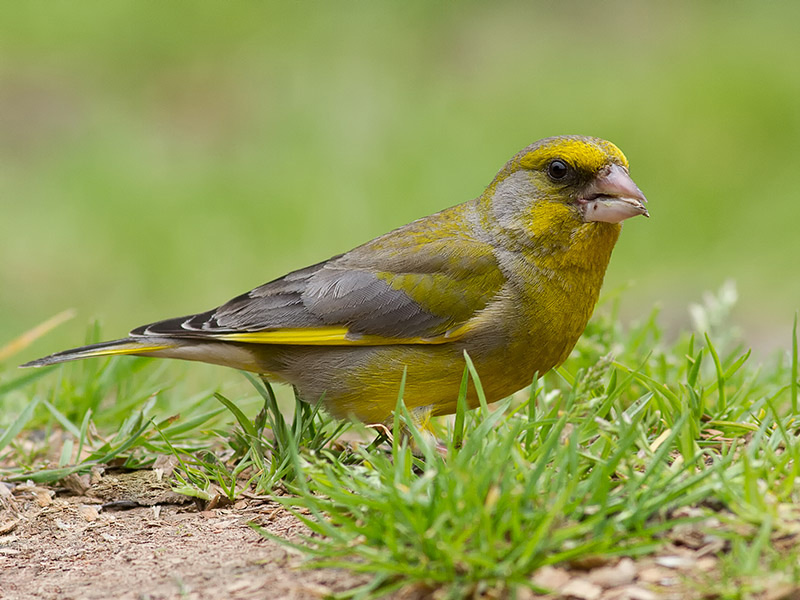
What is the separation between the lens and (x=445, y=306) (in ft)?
14.7

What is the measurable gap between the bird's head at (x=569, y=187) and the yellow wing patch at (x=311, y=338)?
0.77m

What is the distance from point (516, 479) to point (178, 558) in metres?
1.18

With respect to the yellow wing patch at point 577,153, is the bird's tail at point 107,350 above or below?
below

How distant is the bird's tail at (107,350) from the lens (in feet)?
15.3

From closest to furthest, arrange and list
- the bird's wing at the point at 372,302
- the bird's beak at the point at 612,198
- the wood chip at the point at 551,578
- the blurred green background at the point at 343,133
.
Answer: the wood chip at the point at 551,578 < the bird's beak at the point at 612,198 < the bird's wing at the point at 372,302 < the blurred green background at the point at 343,133

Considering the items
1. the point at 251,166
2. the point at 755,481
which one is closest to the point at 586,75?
the point at 251,166

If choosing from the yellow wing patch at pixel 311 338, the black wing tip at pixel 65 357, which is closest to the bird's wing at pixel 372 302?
the yellow wing patch at pixel 311 338

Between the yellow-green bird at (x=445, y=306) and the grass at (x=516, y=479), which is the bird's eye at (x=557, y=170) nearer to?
the yellow-green bird at (x=445, y=306)

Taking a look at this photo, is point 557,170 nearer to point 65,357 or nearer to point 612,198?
point 612,198

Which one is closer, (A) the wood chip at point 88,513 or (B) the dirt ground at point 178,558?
(B) the dirt ground at point 178,558

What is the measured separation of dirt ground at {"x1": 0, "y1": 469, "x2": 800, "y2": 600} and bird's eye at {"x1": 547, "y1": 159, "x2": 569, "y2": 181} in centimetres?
183

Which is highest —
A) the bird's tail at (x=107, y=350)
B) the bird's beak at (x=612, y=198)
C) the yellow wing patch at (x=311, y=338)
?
the bird's beak at (x=612, y=198)

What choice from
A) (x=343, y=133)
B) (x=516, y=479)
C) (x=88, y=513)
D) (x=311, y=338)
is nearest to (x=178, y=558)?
(x=88, y=513)

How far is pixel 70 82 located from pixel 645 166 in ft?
24.2
